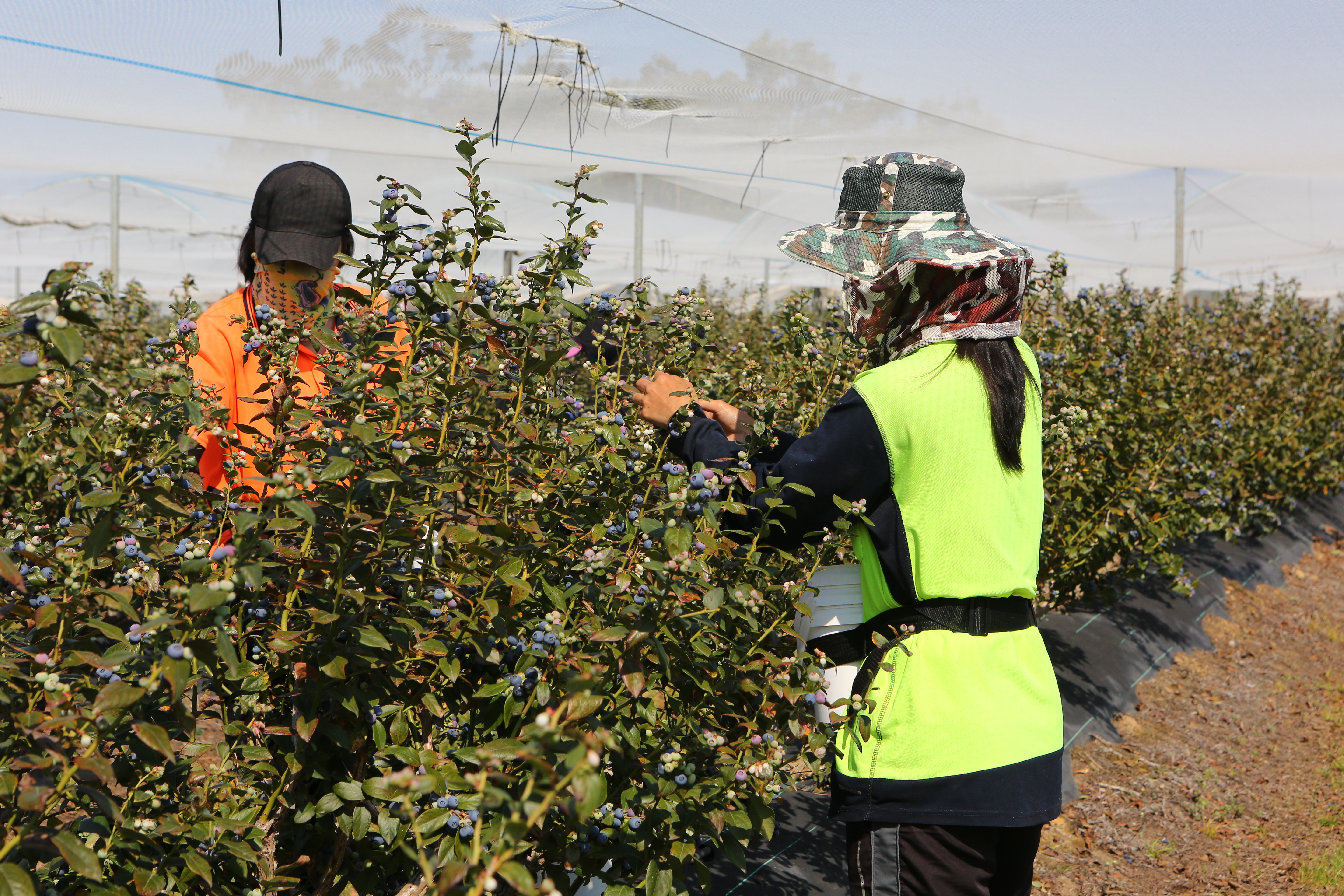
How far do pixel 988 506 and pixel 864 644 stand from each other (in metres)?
0.30

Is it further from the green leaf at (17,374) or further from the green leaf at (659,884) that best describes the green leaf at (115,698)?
the green leaf at (659,884)

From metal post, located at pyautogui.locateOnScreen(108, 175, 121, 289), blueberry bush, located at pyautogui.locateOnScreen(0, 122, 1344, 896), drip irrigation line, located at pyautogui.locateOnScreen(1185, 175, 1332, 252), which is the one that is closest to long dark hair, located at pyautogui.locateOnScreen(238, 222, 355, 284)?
blueberry bush, located at pyautogui.locateOnScreen(0, 122, 1344, 896)

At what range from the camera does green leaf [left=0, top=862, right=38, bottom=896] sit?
887mm

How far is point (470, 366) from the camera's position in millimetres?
1472

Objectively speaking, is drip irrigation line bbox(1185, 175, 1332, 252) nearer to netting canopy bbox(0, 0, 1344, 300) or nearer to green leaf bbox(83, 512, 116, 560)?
netting canopy bbox(0, 0, 1344, 300)

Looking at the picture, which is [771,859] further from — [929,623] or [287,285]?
[287,285]

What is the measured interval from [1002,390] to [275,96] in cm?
538

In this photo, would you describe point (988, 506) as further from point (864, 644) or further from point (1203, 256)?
point (1203, 256)

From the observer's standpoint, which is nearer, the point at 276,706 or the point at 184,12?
the point at 276,706

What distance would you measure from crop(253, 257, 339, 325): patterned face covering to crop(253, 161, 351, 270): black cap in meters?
0.02

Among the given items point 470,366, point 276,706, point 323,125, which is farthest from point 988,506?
point 323,125

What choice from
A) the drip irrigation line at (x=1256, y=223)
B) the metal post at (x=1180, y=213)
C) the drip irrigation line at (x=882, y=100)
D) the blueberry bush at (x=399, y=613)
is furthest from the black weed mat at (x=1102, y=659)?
the drip irrigation line at (x=1256, y=223)

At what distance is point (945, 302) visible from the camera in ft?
4.76

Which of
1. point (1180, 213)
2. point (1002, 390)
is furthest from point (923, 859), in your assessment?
point (1180, 213)
